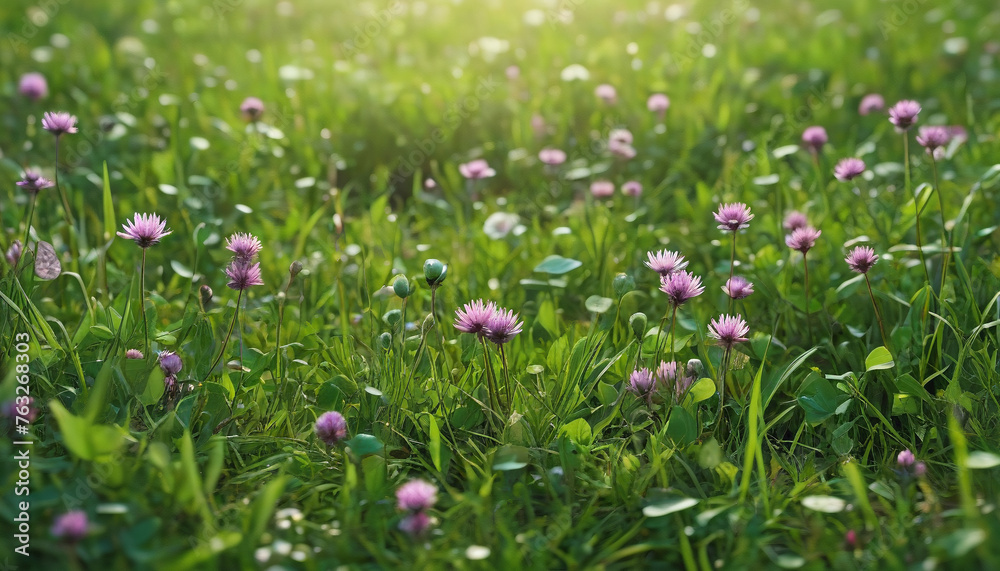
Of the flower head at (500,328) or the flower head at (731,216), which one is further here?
the flower head at (731,216)

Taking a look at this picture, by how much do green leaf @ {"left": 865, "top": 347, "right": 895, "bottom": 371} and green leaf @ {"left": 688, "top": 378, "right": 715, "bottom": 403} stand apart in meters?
0.33

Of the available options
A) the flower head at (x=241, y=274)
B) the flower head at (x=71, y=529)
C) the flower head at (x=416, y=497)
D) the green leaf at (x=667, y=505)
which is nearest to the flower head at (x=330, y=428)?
the flower head at (x=416, y=497)

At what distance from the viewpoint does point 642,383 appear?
1.69m

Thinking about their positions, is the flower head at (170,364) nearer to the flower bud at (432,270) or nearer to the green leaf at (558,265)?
the flower bud at (432,270)

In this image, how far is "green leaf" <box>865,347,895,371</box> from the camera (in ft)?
5.66

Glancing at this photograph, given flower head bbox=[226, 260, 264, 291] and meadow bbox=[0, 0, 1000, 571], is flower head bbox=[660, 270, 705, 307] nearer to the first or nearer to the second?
meadow bbox=[0, 0, 1000, 571]

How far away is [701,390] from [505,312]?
0.53 m

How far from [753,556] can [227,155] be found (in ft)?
8.07

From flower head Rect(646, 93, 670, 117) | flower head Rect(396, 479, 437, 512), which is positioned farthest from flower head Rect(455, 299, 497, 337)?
flower head Rect(646, 93, 670, 117)

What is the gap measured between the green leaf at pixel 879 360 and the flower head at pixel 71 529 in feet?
4.80

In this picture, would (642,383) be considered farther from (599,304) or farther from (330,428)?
(330,428)

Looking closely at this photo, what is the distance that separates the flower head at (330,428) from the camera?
1.58 metres

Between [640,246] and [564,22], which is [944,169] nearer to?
[640,246]

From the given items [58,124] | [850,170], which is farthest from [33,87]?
[850,170]
